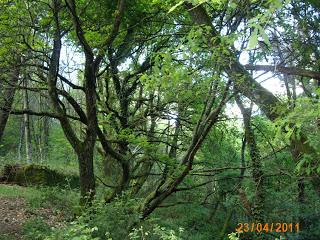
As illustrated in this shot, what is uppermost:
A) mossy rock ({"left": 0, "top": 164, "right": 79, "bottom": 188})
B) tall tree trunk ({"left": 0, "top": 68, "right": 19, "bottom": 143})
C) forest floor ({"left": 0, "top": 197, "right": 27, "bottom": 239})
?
tall tree trunk ({"left": 0, "top": 68, "right": 19, "bottom": 143})

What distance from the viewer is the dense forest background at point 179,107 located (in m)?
4.79

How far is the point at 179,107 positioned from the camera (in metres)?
7.66

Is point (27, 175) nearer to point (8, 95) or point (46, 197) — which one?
point (46, 197)

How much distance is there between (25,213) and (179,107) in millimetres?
5099

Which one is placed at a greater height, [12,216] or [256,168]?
[256,168]

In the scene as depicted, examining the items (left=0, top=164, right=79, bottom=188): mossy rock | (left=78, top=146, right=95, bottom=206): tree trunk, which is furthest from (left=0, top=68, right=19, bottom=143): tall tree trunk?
(left=0, top=164, right=79, bottom=188): mossy rock

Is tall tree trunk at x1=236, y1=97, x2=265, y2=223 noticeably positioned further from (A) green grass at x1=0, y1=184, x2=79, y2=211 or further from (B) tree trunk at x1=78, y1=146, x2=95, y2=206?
(A) green grass at x1=0, y1=184, x2=79, y2=211

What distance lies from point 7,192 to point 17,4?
6.65 metres

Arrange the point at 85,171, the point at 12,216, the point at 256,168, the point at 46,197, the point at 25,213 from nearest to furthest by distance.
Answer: the point at 256,168 → the point at 85,171 → the point at 12,216 → the point at 25,213 → the point at 46,197

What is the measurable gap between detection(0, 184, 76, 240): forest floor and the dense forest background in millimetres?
58

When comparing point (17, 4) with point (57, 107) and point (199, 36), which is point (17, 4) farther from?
point (199, 36)

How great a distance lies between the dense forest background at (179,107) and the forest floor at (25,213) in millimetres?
58

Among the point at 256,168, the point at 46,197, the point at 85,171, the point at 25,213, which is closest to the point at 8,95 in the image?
the point at 85,171

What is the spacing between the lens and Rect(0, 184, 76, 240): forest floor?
7.82 metres
